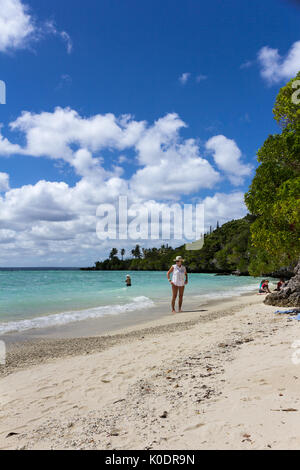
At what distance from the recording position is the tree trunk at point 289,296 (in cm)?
1323

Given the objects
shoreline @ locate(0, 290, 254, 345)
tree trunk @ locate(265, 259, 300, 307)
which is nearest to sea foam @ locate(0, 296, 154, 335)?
shoreline @ locate(0, 290, 254, 345)

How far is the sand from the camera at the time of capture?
315 cm

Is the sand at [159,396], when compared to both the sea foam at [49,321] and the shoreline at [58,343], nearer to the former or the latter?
the shoreline at [58,343]

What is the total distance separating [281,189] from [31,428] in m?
9.68

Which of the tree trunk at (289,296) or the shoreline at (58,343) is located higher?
the tree trunk at (289,296)

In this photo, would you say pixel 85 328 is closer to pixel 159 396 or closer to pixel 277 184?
pixel 159 396

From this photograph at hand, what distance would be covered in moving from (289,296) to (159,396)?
36.9ft

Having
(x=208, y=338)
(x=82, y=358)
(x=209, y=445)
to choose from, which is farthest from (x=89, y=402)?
(x=208, y=338)

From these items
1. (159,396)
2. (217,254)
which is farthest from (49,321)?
(217,254)

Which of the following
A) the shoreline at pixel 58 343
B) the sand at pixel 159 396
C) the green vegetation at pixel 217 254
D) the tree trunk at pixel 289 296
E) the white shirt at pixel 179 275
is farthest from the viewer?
the green vegetation at pixel 217 254

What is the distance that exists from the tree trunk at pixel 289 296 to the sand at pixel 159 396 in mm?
5813

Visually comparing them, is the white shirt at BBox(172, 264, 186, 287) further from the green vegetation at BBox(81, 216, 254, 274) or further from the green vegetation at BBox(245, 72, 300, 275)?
the green vegetation at BBox(81, 216, 254, 274)

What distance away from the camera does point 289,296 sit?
543 inches

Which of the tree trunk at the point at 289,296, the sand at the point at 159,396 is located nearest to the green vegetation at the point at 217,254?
the tree trunk at the point at 289,296
